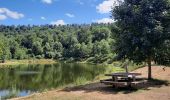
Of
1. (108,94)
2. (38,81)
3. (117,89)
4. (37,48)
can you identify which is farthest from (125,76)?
(37,48)

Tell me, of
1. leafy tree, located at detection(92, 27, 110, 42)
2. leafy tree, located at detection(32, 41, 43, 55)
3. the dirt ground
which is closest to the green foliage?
the dirt ground

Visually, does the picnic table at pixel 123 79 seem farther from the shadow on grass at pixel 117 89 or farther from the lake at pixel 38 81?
the lake at pixel 38 81

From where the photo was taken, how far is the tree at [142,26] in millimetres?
29109

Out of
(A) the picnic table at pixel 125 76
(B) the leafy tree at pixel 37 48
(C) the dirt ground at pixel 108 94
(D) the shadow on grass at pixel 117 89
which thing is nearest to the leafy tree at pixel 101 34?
(B) the leafy tree at pixel 37 48

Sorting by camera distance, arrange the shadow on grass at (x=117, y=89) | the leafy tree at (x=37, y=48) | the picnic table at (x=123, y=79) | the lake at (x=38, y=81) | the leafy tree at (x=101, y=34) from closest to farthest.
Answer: the shadow on grass at (x=117, y=89) → the picnic table at (x=123, y=79) → the lake at (x=38, y=81) → the leafy tree at (x=37, y=48) → the leafy tree at (x=101, y=34)

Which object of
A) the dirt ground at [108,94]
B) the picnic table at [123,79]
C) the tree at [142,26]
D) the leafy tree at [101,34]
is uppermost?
the leafy tree at [101,34]

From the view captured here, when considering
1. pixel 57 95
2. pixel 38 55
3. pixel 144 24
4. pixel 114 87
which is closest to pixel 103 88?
pixel 114 87

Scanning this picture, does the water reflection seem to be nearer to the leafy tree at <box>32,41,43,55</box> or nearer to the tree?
the tree

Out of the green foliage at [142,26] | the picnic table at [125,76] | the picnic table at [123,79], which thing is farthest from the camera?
the green foliage at [142,26]

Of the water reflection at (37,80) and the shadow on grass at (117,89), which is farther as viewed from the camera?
the water reflection at (37,80)

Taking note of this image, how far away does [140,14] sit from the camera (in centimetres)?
2961

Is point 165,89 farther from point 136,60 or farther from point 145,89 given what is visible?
point 136,60

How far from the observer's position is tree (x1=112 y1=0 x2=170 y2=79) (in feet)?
95.5

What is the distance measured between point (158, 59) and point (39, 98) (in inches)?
535
